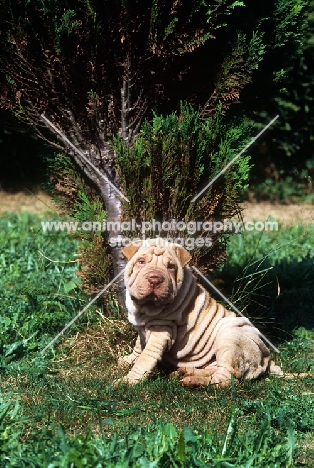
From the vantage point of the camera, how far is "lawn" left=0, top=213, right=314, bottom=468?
407cm

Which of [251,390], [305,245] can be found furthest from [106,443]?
[305,245]

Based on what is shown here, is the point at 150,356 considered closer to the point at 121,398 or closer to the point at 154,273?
the point at 121,398

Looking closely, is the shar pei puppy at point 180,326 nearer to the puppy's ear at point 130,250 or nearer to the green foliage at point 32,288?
the puppy's ear at point 130,250

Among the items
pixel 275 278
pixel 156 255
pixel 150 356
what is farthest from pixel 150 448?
pixel 275 278

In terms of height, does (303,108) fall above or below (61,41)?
above

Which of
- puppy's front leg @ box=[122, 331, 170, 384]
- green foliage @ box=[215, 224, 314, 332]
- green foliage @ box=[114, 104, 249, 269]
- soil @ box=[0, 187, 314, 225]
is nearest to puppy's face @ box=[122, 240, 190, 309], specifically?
puppy's front leg @ box=[122, 331, 170, 384]

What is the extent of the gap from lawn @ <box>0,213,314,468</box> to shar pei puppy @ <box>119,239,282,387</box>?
155 millimetres

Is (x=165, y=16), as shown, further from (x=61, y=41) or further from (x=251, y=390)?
(x=251, y=390)

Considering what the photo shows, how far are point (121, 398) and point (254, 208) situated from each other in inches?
321

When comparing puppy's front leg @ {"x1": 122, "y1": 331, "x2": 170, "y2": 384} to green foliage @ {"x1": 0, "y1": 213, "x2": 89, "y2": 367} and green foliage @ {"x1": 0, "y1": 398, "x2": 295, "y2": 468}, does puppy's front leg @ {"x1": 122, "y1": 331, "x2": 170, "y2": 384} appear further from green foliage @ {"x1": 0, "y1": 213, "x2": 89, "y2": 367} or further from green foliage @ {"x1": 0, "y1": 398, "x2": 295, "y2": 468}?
green foliage @ {"x1": 0, "y1": 213, "x2": 89, "y2": 367}

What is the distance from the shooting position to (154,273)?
522cm

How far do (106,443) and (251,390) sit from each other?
1.48 metres

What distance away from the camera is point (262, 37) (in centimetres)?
626

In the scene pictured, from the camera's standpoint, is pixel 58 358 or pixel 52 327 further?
pixel 52 327
